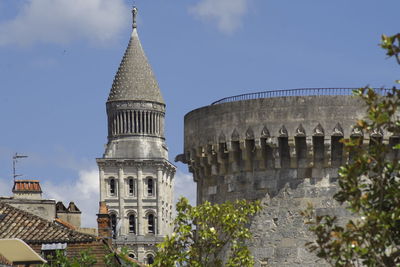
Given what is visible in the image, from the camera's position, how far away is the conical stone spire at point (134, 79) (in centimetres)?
16888

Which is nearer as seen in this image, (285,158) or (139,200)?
(285,158)

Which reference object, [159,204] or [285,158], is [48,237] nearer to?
[285,158]

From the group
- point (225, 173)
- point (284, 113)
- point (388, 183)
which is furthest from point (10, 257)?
point (388, 183)

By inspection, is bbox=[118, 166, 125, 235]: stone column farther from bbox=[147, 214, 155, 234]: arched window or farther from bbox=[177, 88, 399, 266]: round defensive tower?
bbox=[177, 88, 399, 266]: round defensive tower

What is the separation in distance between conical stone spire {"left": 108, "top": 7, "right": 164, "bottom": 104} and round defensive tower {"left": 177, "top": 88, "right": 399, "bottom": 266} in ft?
455

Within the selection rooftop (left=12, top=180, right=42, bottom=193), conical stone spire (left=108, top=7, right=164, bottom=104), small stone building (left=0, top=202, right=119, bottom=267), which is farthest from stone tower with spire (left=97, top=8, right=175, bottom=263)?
small stone building (left=0, top=202, right=119, bottom=267)

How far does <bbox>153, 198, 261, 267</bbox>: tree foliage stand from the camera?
86.5 ft

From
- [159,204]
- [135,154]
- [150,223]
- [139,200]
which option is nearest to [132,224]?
[150,223]

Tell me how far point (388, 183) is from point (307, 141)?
1210 centimetres

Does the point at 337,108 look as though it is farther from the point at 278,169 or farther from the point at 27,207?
the point at 27,207

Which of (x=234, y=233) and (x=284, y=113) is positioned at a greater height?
(x=284, y=113)

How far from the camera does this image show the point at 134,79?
16950cm

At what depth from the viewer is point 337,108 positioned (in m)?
29.2

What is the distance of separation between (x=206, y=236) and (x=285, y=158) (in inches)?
152
